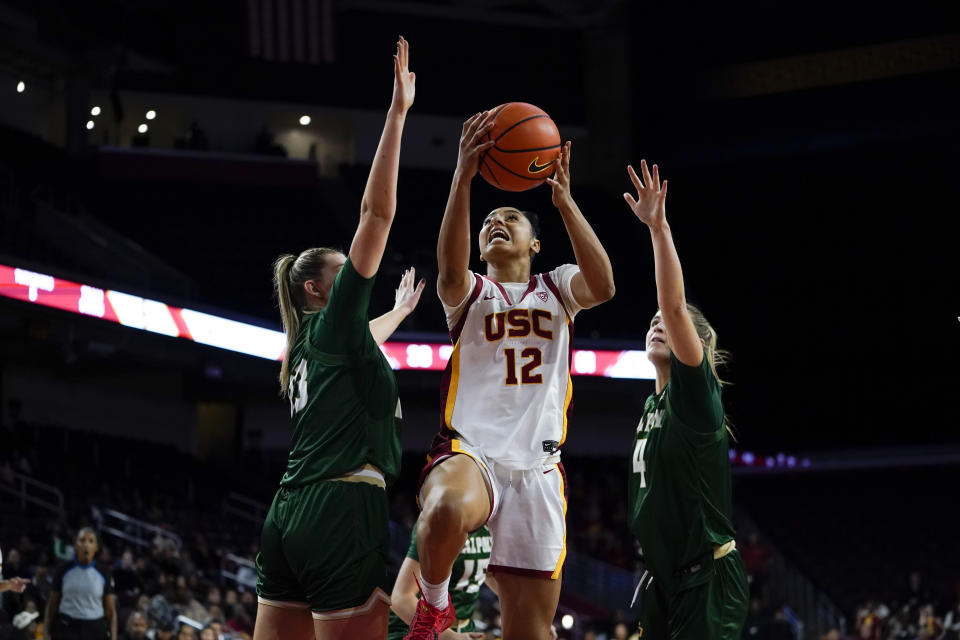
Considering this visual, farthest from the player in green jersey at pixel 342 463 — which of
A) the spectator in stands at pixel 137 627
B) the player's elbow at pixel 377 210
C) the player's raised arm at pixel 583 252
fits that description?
the spectator in stands at pixel 137 627

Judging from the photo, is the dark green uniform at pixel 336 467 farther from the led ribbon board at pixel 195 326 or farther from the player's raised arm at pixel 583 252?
the led ribbon board at pixel 195 326

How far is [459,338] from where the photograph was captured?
205 inches

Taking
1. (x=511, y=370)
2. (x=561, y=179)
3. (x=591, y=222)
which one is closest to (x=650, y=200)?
(x=561, y=179)

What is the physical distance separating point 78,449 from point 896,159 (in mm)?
18266

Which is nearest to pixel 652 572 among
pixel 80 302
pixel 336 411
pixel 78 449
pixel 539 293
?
pixel 539 293

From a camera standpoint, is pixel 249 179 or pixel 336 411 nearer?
→ pixel 336 411

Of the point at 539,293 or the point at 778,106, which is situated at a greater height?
the point at 778,106

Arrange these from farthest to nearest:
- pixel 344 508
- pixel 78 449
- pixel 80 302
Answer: pixel 78 449, pixel 80 302, pixel 344 508

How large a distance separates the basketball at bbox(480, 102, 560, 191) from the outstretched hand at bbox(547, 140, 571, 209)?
4cm

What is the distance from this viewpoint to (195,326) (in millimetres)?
19094

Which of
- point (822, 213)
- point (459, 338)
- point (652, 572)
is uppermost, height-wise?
point (822, 213)

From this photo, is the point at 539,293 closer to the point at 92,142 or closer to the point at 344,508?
the point at 344,508

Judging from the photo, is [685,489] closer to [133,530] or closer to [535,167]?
[535,167]

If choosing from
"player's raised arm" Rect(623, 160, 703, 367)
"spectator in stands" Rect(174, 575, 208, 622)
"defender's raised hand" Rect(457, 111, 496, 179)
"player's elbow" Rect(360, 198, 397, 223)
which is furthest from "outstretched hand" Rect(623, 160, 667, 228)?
"spectator in stands" Rect(174, 575, 208, 622)
